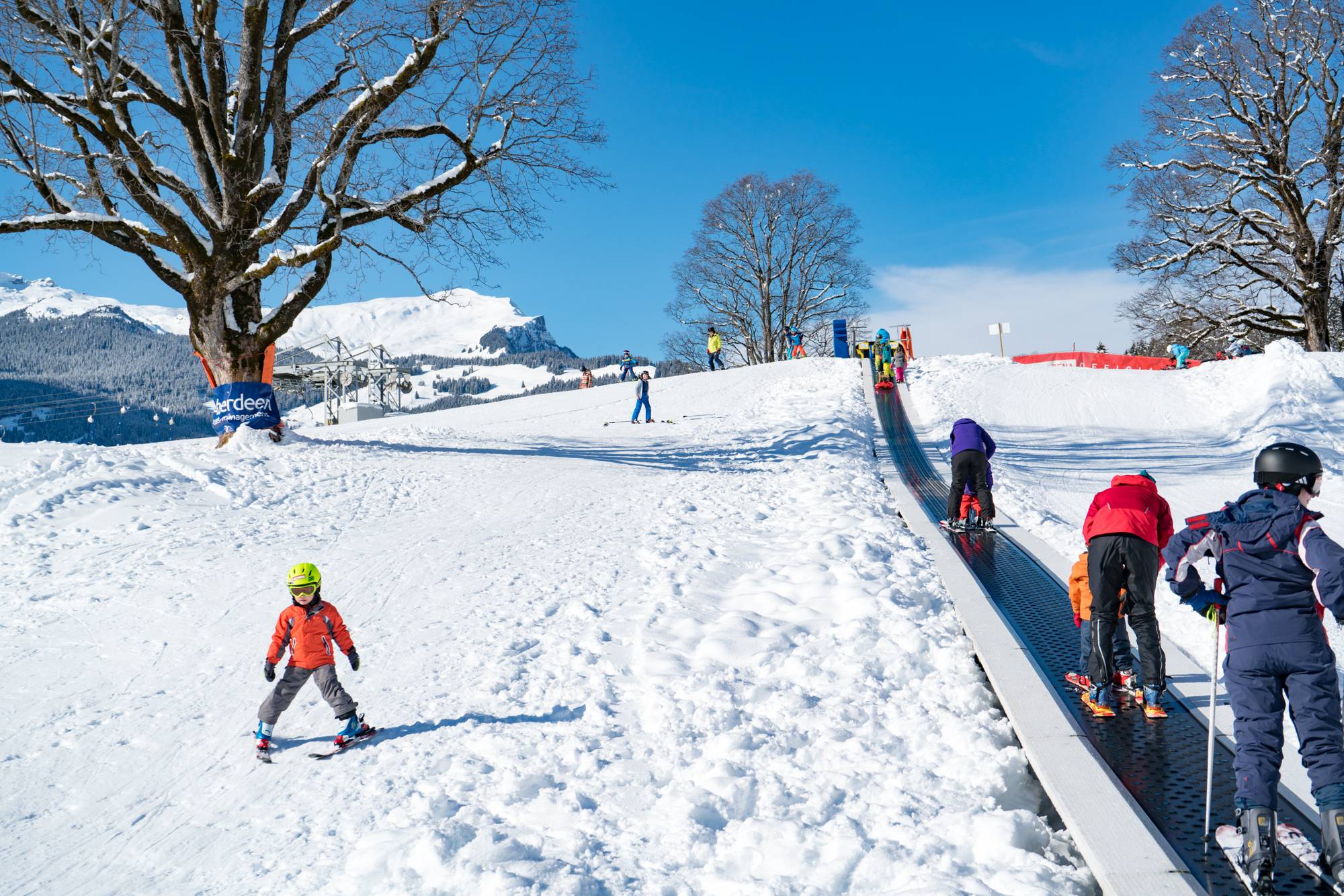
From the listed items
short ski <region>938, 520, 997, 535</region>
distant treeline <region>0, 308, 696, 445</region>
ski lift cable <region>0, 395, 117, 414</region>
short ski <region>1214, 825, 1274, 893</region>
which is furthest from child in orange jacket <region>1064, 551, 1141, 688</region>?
ski lift cable <region>0, 395, 117, 414</region>

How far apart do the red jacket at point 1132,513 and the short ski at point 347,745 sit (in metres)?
4.74

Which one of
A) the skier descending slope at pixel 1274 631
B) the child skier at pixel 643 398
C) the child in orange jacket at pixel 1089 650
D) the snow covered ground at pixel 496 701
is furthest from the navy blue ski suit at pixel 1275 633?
the child skier at pixel 643 398

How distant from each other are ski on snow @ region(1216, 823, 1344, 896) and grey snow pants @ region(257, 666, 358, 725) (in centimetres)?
474

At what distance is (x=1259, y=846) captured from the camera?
3332 mm

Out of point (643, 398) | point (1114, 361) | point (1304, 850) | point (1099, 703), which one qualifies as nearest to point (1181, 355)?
point (1114, 361)

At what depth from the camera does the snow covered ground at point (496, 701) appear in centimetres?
373

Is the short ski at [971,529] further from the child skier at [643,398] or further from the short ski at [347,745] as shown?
the child skier at [643,398]

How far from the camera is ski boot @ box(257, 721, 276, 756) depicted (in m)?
4.82

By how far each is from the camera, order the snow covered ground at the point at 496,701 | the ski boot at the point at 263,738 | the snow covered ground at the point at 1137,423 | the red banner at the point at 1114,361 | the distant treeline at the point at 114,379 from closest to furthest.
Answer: the snow covered ground at the point at 496,701, the ski boot at the point at 263,738, the snow covered ground at the point at 1137,423, the red banner at the point at 1114,361, the distant treeline at the point at 114,379

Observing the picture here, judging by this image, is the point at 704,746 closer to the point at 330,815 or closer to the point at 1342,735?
the point at 330,815

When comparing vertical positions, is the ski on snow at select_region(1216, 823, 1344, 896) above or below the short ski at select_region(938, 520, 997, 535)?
below

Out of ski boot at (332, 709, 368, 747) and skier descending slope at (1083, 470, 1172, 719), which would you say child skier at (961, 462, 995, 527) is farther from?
ski boot at (332, 709, 368, 747)

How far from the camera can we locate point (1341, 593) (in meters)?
3.26

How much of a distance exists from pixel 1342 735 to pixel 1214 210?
88.8ft
